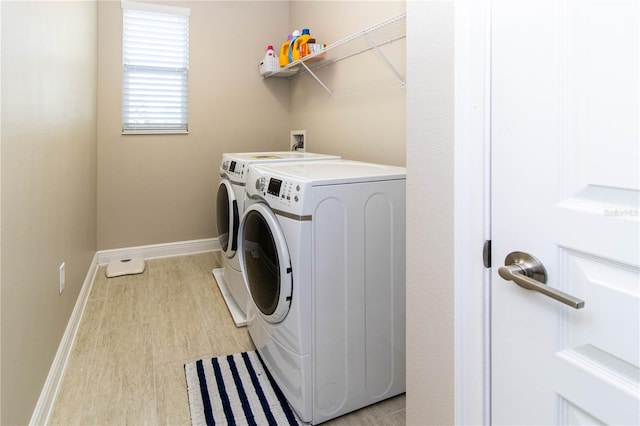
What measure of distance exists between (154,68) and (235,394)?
274 centimetres

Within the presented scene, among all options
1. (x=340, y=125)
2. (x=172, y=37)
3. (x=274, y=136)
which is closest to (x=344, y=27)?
(x=340, y=125)

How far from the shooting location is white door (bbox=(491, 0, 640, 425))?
0.59 metres

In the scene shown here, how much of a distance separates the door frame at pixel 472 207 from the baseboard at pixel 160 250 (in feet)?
9.43

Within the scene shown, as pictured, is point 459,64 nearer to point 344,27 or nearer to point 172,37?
point 344,27

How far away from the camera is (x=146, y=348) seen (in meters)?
1.97

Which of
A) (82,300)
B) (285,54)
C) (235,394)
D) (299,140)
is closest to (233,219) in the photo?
(235,394)

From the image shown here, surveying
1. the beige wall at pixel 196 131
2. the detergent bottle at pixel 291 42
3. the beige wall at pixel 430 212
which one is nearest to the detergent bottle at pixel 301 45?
the detergent bottle at pixel 291 42

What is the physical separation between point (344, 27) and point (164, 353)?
225 cm

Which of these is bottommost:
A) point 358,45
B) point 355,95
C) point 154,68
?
point 355,95

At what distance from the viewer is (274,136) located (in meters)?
3.67

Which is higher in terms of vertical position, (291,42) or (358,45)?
(291,42)

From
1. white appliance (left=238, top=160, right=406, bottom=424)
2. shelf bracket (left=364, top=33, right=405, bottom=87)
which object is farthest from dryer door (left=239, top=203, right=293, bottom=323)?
shelf bracket (left=364, top=33, right=405, bottom=87)

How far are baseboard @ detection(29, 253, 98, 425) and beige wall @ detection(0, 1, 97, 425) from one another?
5cm

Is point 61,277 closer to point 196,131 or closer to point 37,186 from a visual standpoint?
point 37,186
